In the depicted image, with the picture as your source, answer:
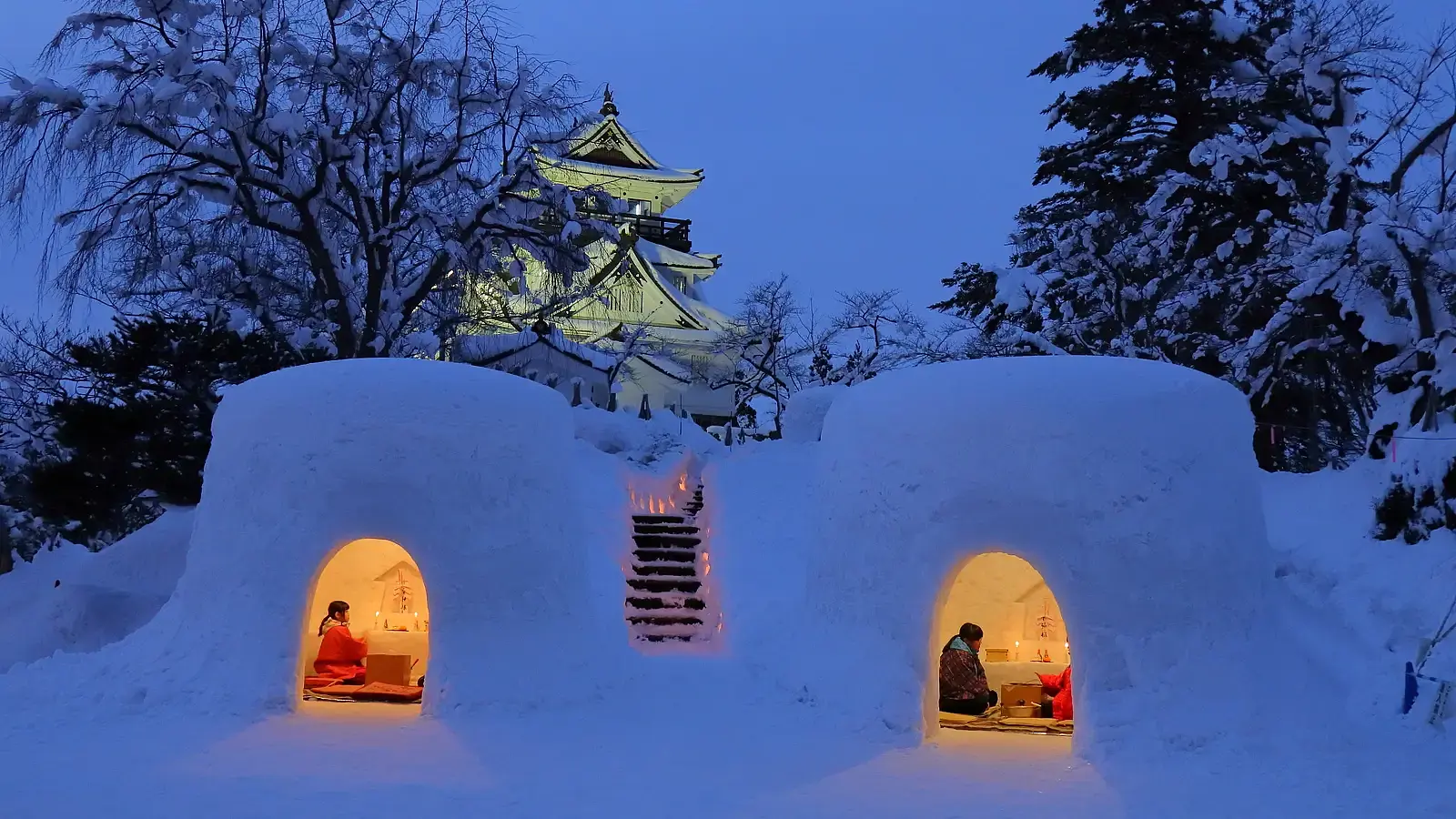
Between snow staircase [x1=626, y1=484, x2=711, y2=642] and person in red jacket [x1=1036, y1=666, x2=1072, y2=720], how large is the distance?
3.07 m

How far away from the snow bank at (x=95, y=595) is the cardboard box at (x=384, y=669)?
4.45 m

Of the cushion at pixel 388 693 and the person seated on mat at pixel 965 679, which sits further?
the cushion at pixel 388 693

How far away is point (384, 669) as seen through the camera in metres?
9.57

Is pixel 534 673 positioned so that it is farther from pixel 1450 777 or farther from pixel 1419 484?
pixel 1419 484

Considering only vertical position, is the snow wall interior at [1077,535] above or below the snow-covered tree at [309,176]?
below

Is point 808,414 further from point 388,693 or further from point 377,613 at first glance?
Answer: point 388,693

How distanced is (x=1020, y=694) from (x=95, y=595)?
980cm

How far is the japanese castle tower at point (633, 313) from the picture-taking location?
19406mm

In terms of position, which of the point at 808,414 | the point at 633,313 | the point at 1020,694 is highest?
the point at 633,313

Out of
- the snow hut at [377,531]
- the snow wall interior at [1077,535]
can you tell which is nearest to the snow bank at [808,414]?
the snow wall interior at [1077,535]

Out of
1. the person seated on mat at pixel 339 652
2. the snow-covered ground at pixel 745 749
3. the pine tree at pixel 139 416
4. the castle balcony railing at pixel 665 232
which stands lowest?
the snow-covered ground at pixel 745 749

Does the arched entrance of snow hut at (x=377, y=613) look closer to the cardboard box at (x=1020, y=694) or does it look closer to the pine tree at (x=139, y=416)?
the pine tree at (x=139, y=416)

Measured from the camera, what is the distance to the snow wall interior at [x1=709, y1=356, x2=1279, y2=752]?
7.27 meters

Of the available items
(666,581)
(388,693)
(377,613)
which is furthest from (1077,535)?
(377,613)
